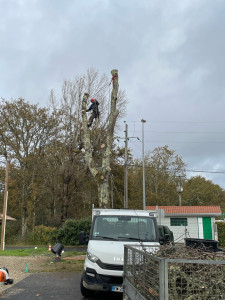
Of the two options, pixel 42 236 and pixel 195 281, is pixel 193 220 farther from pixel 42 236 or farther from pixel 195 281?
pixel 195 281

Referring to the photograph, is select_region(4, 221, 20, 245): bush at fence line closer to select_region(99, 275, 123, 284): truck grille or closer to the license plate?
select_region(99, 275, 123, 284): truck grille

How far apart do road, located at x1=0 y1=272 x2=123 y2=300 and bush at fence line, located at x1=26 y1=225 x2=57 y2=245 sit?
16.5 m

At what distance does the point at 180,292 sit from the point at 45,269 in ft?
30.7

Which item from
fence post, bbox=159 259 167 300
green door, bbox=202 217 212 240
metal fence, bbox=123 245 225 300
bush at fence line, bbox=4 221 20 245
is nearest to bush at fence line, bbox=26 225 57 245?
bush at fence line, bbox=4 221 20 245

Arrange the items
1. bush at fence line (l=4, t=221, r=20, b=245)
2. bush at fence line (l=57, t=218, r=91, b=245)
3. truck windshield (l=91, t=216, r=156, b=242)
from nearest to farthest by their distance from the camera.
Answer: truck windshield (l=91, t=216, r=156, b=242) → bush at fence line (l=57, t=218, r=91, b=245) → bush at fence line (l=4, t=221, r=20, b=245)

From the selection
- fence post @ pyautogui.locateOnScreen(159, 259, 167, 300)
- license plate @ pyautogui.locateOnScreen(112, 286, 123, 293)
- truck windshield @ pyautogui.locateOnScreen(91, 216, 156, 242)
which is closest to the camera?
fence post @ pyautogui.locateOnScreen(159, 259, 167, 300)

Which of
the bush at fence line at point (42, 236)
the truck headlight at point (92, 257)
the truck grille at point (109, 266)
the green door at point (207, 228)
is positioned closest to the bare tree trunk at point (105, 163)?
the truck headlight at point (92, 257)

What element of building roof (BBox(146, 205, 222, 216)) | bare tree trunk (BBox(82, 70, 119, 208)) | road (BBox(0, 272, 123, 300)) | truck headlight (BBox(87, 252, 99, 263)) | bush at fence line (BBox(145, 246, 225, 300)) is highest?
bare tree trunk (BBox(82, 70, 119, 208))

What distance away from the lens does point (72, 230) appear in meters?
24.5

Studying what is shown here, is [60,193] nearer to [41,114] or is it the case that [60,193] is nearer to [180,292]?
[41,114]

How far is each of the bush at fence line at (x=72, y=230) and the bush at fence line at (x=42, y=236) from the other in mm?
1130

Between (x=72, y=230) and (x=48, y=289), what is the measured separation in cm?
1656

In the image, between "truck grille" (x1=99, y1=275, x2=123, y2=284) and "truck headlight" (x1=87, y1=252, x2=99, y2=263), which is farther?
"truck headlight" (x1=87, y1=252, x2=99, y2=263)

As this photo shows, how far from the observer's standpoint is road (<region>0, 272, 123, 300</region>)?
7436 mm
